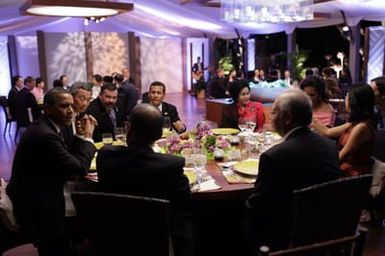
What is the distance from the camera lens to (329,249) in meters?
1.36

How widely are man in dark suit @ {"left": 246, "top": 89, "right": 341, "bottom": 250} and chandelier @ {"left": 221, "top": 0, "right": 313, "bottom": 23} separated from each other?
4059 mm

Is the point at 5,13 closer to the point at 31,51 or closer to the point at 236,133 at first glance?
the point at 31,51

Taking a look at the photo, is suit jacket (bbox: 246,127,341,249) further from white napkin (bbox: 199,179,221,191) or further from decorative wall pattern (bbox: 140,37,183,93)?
decorative wall pattern (bbox: 140,37,183,93)

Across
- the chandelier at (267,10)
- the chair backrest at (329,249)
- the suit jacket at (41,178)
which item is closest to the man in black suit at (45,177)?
the suit jacket at (41,178)

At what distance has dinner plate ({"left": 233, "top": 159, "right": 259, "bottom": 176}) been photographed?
93.6 inches

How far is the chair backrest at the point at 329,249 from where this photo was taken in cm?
126

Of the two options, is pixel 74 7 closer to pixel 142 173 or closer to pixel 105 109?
pixel 105 109

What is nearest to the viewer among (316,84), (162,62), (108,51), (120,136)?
(120,136)

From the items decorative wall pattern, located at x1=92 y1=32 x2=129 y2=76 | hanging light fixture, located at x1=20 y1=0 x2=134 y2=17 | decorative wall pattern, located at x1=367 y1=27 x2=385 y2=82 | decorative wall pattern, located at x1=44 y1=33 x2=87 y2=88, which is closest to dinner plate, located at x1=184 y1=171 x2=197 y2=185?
hanging light fixture, located at x1=20 y1=0 x2=134 y2=17

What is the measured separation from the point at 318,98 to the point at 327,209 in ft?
7.52

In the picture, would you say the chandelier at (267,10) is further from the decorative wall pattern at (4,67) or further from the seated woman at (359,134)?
the decorative wall pattern at (4,67)

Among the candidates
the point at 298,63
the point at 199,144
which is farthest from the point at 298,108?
the point at 298,63

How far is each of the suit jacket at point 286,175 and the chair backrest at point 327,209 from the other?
0.13 meters

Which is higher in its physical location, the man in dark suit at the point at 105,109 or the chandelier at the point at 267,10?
the chandelier at the point at 267,10
